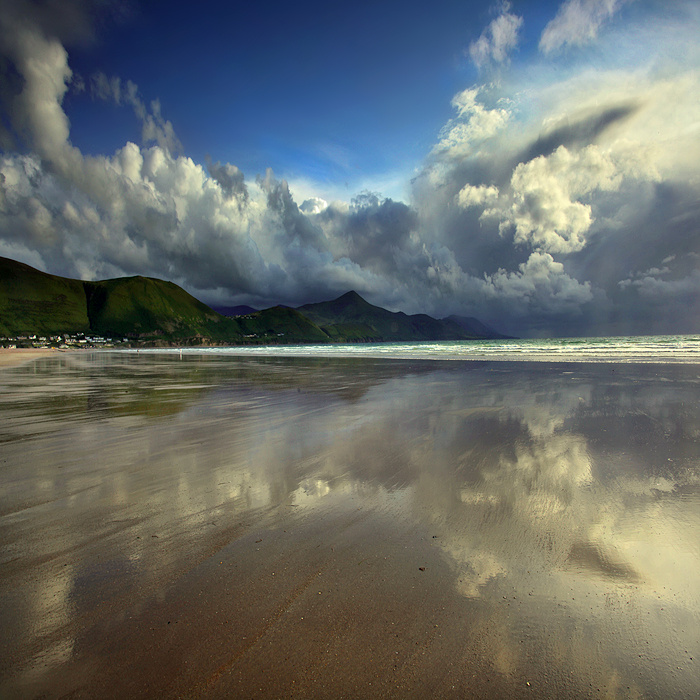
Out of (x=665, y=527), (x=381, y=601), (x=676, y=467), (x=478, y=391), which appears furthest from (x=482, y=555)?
(x=478, y=391)

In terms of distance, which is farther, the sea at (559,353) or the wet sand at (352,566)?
the sea at (559,353)

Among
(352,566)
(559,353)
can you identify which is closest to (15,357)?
(352,566)

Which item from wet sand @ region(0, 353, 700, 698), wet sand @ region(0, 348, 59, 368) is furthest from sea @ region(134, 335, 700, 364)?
wet sand @ region(0, 348, 59, 368)

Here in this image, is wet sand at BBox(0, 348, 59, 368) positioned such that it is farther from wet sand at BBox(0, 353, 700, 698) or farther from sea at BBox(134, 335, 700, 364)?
wet sand at BBox(0, 353, 700, 698)

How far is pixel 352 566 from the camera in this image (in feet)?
12.5

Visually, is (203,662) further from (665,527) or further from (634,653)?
(665,527)

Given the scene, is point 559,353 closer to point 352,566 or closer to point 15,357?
point 352,566

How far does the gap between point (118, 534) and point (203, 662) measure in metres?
2.58

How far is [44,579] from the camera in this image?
143 inches

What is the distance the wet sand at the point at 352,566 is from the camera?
2576mm

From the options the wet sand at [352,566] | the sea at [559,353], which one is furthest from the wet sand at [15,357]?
the wet sand at [352,566]

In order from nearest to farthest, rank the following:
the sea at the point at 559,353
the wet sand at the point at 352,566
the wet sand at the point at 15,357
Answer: the wet sand at the point at 352,566
the sea at the point at 559,353
the wet sand at the point at 15,357

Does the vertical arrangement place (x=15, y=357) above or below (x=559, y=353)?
above

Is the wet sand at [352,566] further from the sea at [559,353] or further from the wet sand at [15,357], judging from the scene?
the wet sand at [15,357]
